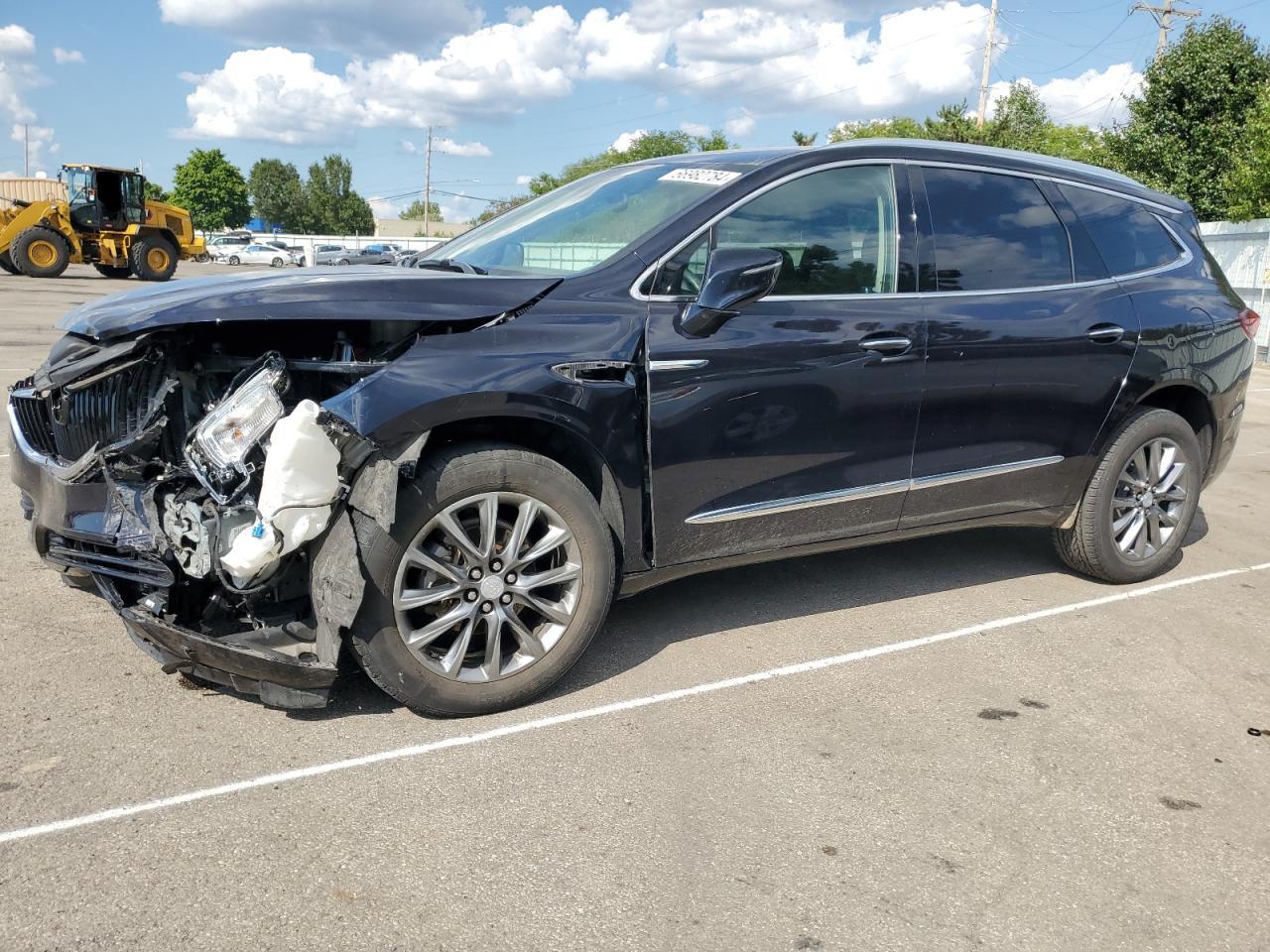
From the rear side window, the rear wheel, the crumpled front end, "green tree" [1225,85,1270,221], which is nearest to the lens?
the crumpled front end

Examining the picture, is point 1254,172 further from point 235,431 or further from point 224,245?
point 224,245

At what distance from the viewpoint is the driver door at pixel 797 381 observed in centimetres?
362

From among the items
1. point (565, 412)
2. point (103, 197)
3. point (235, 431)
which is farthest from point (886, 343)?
point (103, 197)

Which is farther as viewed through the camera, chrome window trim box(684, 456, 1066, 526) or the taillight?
the taillight

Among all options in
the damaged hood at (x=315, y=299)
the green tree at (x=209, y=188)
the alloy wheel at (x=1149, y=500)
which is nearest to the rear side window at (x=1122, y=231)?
the alloy wheel at (x=1149, y=500)

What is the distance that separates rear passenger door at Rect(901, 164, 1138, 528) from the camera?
419 centimetres

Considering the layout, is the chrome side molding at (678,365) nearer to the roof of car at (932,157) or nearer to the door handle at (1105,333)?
the roof of car at (932,157)

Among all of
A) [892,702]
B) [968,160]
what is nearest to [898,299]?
[968,160]

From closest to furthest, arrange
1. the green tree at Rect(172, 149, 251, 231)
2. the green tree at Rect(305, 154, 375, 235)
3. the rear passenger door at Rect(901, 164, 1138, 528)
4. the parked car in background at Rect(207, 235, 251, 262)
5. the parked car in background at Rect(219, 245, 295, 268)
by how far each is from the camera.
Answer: the rear passenger door at Rect(901, 164, 1138, 528)
the parked car in background at Rect(219, 245, 295, 268)
the parked car in background at Rect(207, 235, 251, 262)
the green tree at Rect(172, 149, 251, 231)
the green tree at Rect(305, 154, 375, 235)

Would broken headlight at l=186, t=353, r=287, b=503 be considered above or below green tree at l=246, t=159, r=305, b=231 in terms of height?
below

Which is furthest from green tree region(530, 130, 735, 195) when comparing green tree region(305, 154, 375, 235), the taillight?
the taillight

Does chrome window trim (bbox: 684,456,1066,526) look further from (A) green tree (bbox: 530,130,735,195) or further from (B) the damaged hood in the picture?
(A) green tree (bbox: 530,130,735,195)

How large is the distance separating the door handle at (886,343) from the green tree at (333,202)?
110 m

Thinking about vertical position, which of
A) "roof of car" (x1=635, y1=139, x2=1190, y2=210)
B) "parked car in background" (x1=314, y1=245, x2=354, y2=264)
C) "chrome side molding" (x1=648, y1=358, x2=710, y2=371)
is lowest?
"chrome side molding" (x1=648, y1=358, x2=710, y2=371)
